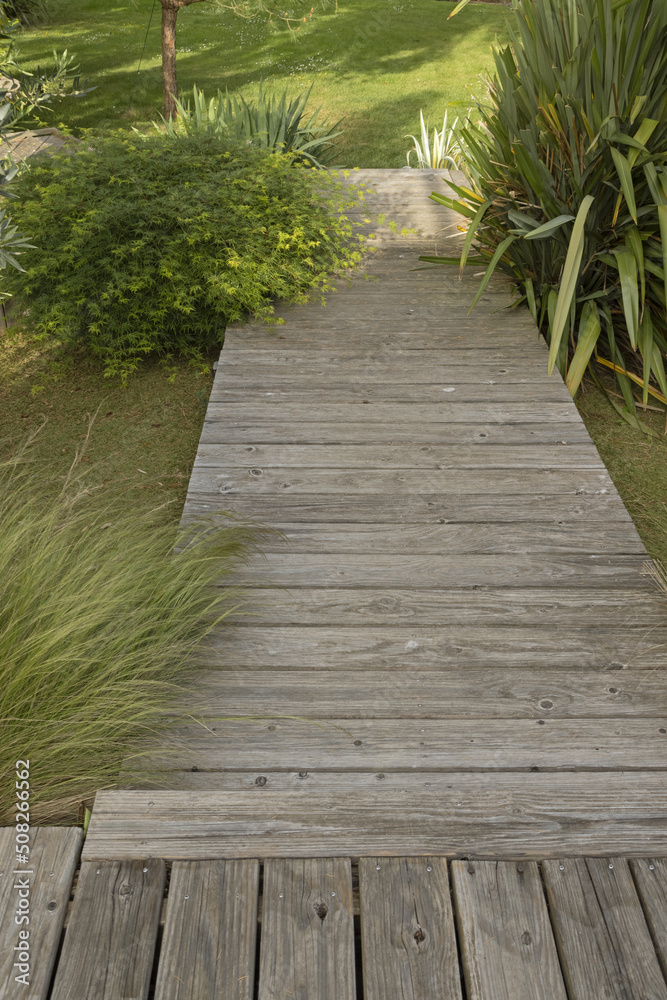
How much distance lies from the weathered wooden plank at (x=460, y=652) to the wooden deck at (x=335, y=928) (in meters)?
0.50

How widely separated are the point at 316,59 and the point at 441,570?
10025mm

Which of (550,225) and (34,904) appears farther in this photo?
(550,225)

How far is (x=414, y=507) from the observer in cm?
261

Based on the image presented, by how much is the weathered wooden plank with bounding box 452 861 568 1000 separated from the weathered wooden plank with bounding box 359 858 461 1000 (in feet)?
0.11

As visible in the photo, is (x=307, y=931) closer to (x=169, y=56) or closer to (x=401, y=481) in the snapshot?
(x=401, y=481)

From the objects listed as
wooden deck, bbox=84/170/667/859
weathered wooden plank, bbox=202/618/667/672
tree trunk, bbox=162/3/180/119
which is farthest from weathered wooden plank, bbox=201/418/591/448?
tree trunk, bbox=162/3/180/119

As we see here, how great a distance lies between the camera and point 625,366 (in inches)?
142

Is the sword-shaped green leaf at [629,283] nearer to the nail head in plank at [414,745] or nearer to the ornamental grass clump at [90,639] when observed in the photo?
the nail head in plank at [414,745]

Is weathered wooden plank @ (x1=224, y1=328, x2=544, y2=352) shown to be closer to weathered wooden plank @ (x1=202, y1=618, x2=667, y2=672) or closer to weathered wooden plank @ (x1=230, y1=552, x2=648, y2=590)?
weathered wooden plank @ (x1=230, y1=552, x2=648, y2=590)

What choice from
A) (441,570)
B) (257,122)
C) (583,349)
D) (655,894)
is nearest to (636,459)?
(583,349)

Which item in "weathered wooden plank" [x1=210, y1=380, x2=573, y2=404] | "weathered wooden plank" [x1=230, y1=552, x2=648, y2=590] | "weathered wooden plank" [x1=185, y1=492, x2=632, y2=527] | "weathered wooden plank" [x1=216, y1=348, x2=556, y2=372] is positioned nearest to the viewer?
"weathered wooden plank" [x1=230, y1=552, x2=648, y2=590]

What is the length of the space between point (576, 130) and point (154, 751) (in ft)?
9.88

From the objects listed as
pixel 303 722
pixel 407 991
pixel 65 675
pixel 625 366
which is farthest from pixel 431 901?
pixel 625 366

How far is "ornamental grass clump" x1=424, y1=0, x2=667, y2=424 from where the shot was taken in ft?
10.0
